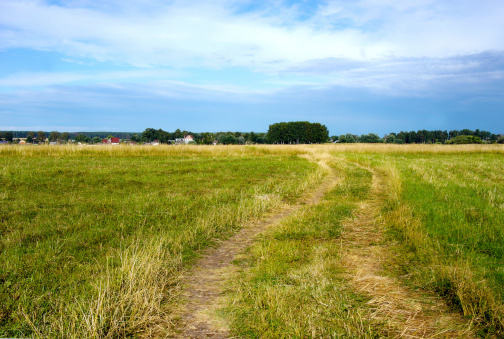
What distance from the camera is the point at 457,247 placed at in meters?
6.00

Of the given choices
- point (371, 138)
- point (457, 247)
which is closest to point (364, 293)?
point (457, 247)

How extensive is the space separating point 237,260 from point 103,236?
10.3 ft

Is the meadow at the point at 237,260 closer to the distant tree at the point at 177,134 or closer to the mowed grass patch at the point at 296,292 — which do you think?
the mowed grass patch at the point at 296,292

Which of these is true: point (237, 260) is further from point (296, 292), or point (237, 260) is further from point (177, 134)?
point (177, 134)

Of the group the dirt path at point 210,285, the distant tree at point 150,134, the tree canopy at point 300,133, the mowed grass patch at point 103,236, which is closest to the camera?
the dirt path at point 210,285

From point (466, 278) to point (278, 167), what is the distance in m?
17.0

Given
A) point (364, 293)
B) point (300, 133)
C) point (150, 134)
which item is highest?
point (300, 133)

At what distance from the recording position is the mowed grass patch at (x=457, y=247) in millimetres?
4238

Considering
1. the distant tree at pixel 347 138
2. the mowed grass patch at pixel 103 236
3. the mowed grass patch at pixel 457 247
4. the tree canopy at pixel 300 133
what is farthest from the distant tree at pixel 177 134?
the mowed grass patch at pixel 457 247

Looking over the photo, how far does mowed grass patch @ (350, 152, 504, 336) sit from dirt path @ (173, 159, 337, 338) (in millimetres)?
3010

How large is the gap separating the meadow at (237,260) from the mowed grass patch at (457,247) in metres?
0.02

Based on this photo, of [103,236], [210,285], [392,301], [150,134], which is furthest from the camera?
[150,134]

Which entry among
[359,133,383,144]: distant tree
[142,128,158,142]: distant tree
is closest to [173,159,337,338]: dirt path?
[142,128,158,142]: distant tree

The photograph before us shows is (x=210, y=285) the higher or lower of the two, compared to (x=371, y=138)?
lower
